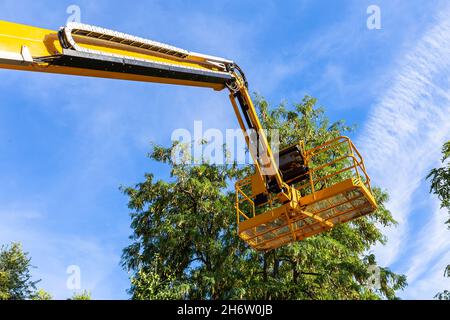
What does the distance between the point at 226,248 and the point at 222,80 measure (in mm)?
9568

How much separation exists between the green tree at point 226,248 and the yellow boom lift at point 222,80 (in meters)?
5.84

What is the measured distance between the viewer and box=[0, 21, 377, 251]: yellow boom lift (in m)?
7.35

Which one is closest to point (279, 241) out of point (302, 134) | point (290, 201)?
point (290, 201)

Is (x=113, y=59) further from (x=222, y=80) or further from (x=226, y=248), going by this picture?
(x=226, y=248)

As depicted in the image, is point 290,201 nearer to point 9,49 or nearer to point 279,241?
point 279,241

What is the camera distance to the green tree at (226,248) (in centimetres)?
1702

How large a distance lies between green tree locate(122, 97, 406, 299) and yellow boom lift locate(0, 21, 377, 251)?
5.84m

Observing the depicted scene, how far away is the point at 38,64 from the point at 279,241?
7006 millimetres

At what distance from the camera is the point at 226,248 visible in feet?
61.2

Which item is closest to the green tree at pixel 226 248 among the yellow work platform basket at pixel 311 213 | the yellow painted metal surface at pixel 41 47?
the yellow work platform basket at pixel 311 213

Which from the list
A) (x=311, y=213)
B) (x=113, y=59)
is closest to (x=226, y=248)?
(x=311, y=213)

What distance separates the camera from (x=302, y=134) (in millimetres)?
21172

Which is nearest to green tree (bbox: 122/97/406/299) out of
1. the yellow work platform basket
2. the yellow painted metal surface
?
the yellow work platform basket

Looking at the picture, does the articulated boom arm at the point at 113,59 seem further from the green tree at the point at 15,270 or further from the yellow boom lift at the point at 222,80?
the green tree at the point at 15,270
